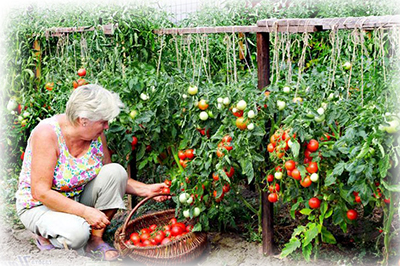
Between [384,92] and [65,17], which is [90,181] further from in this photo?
[65,17]

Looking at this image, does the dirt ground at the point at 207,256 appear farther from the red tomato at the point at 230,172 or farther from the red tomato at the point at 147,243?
the red tomato at the point at 230,172

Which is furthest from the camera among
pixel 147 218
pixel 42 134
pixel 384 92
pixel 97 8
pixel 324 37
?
pixel 324 37

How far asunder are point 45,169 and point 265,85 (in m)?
1.19

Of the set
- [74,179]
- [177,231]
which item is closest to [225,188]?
[177,231]

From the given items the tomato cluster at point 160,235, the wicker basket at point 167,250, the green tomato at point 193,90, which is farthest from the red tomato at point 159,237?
the green tomato at point 193,90

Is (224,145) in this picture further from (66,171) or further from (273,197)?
(66,171)

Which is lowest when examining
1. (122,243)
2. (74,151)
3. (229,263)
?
(229,263)

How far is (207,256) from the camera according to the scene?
2809 mm

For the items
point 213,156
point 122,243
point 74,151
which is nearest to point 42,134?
point 74,151

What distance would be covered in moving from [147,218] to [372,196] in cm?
133

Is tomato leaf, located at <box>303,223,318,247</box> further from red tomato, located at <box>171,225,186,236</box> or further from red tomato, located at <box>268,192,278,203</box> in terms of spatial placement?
red tomato, located at <box>171,225,186,236</box>

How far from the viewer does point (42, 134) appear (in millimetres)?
2576

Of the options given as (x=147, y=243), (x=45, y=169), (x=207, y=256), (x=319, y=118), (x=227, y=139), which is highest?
(x=319, y=118)

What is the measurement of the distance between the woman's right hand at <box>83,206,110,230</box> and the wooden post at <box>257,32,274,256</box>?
2.73 ft
